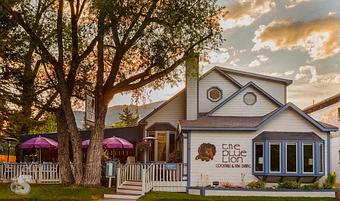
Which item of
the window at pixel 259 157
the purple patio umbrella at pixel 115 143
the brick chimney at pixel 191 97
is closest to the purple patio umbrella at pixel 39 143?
the purple patio umbrella at pixel 115 143

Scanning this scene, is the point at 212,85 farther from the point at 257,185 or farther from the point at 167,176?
the point at 257,185

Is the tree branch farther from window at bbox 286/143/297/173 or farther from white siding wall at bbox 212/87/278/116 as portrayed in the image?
window at bbox 286/143/297/173

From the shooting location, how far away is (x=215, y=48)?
88.8 feet

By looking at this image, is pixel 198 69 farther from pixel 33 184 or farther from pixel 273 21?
pixel 33 184

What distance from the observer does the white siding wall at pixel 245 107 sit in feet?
97.9

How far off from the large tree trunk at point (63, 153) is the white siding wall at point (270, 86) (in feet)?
33.2

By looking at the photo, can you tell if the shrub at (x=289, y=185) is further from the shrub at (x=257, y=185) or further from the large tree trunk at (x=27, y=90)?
the large tree trunk at (x=27, y=90)

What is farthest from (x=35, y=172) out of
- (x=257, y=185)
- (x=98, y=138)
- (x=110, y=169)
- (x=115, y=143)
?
(x=257, y=185)

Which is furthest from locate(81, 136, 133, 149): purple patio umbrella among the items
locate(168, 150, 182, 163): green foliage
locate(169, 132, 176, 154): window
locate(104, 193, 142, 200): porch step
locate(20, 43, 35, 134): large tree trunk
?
locate(104, 193, 142, 200): porch step

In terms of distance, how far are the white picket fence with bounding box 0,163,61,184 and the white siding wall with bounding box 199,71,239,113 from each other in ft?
28.0

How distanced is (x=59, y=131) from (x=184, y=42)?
7.58 meters

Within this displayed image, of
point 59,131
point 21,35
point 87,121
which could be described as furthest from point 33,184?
point 21,35

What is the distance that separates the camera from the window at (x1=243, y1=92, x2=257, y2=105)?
98.1ft

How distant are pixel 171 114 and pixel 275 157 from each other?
27.6ft
